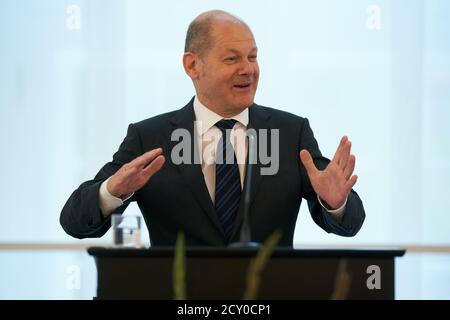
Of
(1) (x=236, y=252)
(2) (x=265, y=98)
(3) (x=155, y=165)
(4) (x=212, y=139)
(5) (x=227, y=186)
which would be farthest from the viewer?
(2) (x=265, y=98)

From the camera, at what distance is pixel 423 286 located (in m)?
4.60

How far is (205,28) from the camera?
10.7ft

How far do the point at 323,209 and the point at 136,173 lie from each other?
24.6 inches

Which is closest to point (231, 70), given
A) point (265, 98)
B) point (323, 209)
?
point (323, 209)

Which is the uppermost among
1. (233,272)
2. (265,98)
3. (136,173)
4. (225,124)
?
(265,98)

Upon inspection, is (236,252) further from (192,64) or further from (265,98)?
(265,98)

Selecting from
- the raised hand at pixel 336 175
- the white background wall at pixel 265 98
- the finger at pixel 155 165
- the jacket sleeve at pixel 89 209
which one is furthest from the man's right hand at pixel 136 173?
the white background wall at pixel 265 98

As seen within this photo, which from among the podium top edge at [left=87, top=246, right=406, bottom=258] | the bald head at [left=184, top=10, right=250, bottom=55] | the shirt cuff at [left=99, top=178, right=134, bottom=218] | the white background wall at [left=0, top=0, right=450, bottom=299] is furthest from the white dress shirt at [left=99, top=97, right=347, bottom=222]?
the white background wall at [left=0, top=0, right=450, bottom=299]

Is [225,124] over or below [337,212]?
over

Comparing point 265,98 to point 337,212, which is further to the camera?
point 265,98

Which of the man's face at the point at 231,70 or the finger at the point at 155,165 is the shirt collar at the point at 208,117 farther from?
the finger at the point at 155,165

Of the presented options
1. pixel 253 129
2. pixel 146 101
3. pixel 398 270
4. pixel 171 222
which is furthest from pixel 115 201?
pixel 398 270

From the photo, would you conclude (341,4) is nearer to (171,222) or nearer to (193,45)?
(193,45)

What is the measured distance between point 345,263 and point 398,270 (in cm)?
Answer: 242
